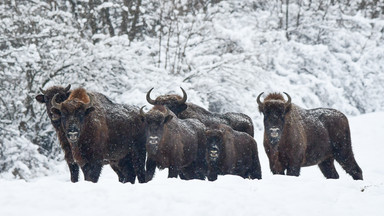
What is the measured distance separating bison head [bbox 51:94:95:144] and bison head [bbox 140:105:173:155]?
1.05 metres

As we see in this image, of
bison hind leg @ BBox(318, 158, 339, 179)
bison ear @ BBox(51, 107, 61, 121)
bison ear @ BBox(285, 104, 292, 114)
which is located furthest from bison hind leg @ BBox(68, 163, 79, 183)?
bison hind leg @ BBox(318, 158, 339, 179)

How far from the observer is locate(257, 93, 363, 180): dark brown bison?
34.2 feet

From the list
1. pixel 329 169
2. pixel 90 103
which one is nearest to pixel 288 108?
pixel 329 169

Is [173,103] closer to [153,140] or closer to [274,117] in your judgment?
[153,140]

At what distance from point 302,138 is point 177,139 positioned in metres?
2.17

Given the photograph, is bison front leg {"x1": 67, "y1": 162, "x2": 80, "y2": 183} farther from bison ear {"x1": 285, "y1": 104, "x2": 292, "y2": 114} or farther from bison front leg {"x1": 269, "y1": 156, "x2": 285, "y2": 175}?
bison ear {"x1": 285, "y1": 104, "x2": 292, "y2": 114}

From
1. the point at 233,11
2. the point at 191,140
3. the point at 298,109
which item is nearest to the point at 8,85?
the point at 191,140

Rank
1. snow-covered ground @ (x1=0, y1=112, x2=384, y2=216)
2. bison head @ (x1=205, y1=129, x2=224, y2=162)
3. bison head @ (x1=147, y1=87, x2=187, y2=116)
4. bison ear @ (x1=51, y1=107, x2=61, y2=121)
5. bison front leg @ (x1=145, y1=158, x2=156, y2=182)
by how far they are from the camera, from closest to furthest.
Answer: snow-covered ground @ (x1=0, y1=112, x2=384, y2=216)
bison ear @ (x1=51, y1=107, x2=61, y2=121)
bison front leg @ (x1=145, y1=158, x2=156, y2=182)
bison head @ (x1=205, y1=129, x2=224, y2=162)
bison head @ (x1=147, y1=87, x2=187, y2=116)

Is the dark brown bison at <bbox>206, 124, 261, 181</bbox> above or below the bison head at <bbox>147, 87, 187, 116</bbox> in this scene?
below

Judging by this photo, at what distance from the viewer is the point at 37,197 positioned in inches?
267

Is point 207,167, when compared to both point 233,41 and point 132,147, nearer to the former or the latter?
point 132,147

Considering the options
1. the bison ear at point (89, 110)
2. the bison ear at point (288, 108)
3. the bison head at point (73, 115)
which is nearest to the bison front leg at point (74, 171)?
the bison head at point (73, 115)

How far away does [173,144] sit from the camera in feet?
34.8

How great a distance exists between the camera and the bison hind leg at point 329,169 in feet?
39.6
